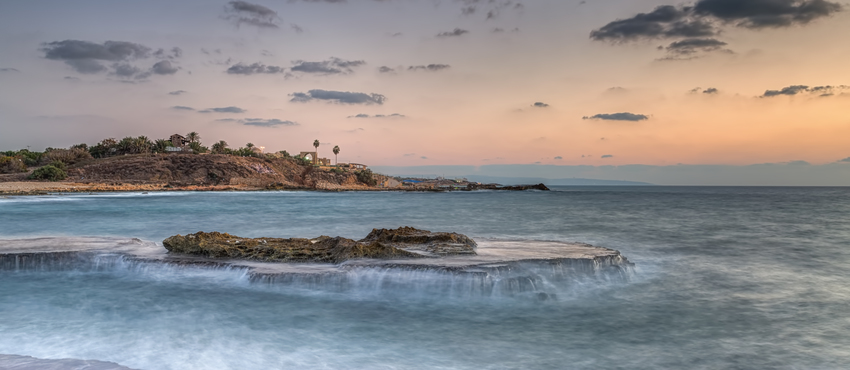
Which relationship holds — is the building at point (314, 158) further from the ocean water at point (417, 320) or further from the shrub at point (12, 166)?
the ocean water at point (417, 320)

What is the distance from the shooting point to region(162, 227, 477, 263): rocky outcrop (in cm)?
1009

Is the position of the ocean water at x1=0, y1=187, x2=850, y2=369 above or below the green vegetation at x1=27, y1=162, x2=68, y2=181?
below

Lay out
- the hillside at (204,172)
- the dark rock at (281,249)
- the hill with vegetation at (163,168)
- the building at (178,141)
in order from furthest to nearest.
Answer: the building at (178,141) → the hillside at (204,172) → the hill with vegetation at (163,168) → the dark rock at (281,249)

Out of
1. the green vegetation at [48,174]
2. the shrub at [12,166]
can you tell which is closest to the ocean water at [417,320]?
the green vegetation at [48,174]

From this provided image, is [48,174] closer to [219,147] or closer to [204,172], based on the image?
[204,172]

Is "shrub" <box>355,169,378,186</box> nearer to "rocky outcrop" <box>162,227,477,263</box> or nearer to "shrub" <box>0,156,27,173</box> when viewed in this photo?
"shrub" <box>0,156,27,173</box>

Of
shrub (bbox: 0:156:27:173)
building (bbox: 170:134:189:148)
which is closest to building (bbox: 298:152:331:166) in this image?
building (bbox: 170:134:189:148)

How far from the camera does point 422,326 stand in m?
7.34

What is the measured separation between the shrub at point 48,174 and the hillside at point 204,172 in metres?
1.41

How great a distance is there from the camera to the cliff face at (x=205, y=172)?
79.3 m

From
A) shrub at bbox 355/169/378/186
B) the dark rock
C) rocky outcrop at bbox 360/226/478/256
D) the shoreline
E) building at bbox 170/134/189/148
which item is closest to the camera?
the dark rock

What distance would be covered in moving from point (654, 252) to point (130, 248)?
48.0 ft

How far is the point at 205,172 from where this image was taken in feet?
296

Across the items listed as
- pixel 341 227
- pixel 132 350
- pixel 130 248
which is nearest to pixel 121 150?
pixel 341 227
